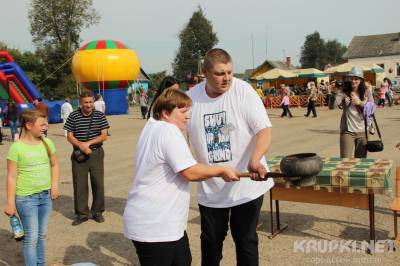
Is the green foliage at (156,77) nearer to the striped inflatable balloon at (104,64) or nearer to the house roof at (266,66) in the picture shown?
the house roof at (266,66)

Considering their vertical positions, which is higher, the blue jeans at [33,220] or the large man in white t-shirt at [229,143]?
the large man in white t-shirt at [229,143]

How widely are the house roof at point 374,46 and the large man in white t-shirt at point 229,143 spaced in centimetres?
6046

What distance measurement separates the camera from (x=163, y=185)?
2.48 m

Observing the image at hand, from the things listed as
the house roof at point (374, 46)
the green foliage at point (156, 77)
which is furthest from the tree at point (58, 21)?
the house roof at point (374, 46)

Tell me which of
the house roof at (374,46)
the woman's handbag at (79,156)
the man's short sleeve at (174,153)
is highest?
the house roof at (374,46)

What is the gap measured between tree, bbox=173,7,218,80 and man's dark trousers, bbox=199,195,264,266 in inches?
2704

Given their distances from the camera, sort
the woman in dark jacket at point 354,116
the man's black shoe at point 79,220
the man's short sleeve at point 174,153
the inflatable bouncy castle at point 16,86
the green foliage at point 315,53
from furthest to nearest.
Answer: the green foliage at point 315,53
the inflatable bouncy castle at point 16,86
the man's black shoe at point 79,220
the woman in dark jacket at point 354,116
the man's short sleeve at point 174,153

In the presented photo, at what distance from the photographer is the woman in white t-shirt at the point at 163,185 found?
2424 millimetres

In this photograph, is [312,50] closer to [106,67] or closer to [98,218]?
[106,67]

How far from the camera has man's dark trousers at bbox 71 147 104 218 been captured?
5.84 meters

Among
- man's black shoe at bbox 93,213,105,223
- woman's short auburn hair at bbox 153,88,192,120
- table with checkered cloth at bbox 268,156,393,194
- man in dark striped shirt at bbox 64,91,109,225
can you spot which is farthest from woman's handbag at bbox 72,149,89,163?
woman's short auburn hair at bbox 153,88,192,120

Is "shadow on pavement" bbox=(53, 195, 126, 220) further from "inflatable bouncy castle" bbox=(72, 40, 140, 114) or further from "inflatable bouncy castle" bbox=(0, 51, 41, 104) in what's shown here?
"inflatable bouncy castle" bbox=(72, 40, 140, 114)

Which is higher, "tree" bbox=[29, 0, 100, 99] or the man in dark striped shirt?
"tree" bbox=[29, 0, 100, 99]

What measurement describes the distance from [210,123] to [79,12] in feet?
171
